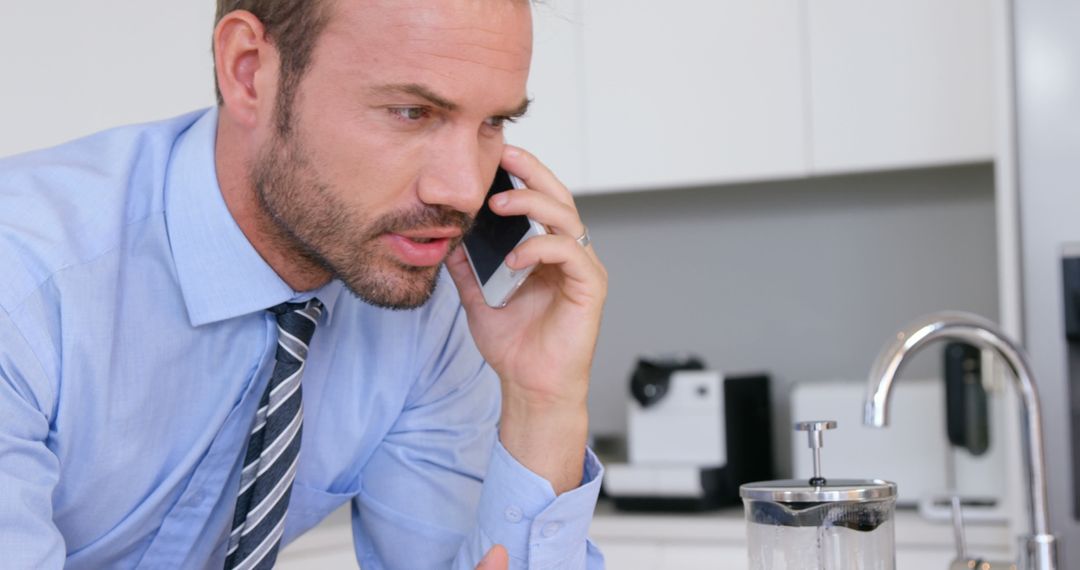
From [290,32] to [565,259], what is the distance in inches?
13.6

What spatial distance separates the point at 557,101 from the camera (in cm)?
303

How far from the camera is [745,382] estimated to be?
2.92 meters

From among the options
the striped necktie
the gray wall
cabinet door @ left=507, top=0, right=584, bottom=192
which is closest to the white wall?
cabinet door @ left=507, top=0, right=584, bottom=192

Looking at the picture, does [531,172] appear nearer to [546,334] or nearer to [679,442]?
[546,334]

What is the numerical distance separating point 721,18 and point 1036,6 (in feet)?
2.32

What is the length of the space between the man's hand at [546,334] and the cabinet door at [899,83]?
1.56 meters

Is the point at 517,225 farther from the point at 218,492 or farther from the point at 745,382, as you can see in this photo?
the point at 745,382

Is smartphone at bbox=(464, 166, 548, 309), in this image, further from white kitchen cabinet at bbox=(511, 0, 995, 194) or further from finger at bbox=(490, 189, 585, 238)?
white kitchen cabinet at bbox=(511, 0, 995, 194)

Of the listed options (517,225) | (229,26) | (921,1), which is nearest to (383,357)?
(517,225)

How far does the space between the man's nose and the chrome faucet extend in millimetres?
424

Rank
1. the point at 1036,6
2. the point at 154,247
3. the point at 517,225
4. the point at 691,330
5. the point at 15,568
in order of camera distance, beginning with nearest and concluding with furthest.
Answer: the point at 15,568 → the point at 154,247 → the point at 517,225 → the point at 1036,6 → the point at 691,330

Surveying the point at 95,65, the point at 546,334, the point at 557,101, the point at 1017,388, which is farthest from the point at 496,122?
the point at 557,101

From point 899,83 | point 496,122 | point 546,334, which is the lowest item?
point 546,334

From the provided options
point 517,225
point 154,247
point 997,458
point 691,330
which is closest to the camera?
point 154,247
